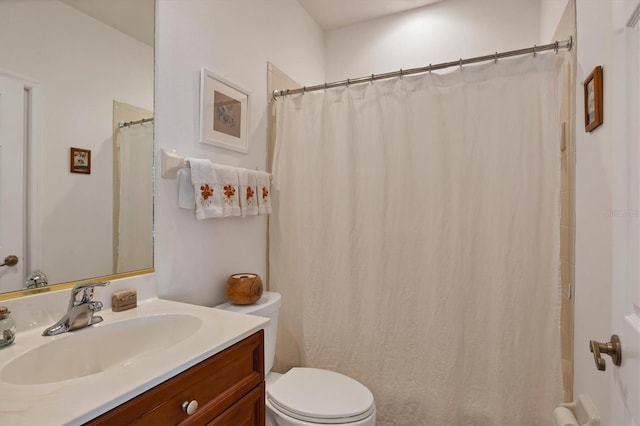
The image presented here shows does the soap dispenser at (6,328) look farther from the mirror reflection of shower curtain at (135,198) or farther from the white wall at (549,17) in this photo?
the white wall at (549,17)

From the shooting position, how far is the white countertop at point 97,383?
22.5 inches

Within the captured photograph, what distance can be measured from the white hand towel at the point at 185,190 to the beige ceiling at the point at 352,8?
167 centimetres

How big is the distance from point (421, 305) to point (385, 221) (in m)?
0.46

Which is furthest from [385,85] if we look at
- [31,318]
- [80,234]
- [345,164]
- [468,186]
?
[31,318]

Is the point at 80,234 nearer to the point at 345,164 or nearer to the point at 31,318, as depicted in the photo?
the point at 31,318

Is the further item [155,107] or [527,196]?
[527,196]

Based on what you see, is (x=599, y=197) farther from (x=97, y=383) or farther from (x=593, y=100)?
(x=97, y=383)

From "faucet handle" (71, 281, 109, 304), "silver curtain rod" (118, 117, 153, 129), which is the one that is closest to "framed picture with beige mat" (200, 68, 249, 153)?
"silver curtain rod" (118, 117, 153, 129)

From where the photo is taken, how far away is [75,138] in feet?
3.54

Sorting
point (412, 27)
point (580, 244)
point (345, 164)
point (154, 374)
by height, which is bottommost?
point (154, 374)

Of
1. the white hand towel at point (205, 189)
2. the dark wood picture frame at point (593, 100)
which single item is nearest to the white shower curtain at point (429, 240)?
the dark wood picture frame at point (593, 100)

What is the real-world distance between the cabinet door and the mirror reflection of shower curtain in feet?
2.10

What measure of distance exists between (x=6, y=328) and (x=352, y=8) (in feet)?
8.49

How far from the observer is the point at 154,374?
0.71m
